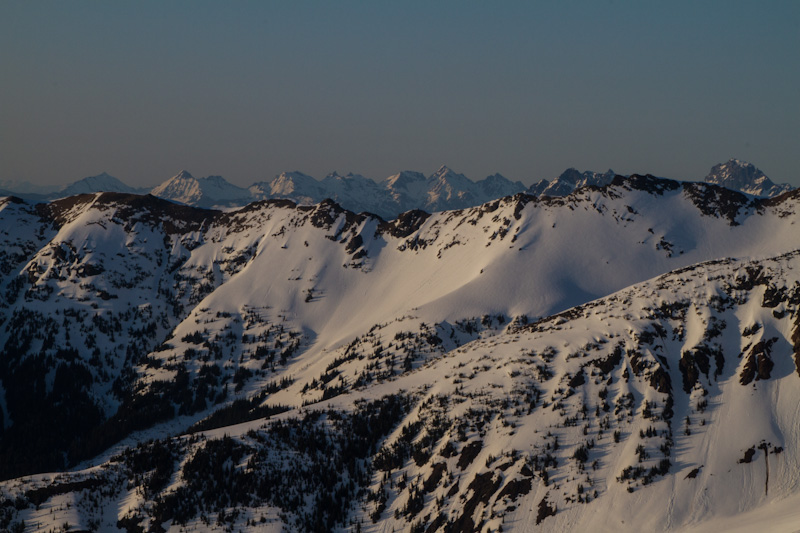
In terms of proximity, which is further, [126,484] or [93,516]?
[126,484]

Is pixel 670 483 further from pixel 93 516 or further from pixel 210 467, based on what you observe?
pixel 93 516

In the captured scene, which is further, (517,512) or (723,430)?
(723,430)

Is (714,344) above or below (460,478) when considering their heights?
above

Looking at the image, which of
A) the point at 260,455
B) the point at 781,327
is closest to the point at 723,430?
the point at 781,327

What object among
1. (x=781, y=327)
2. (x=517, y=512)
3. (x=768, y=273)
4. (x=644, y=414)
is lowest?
(x=517, y=512)

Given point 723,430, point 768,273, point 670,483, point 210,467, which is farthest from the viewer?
point 768,273

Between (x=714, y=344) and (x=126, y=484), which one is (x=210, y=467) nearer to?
(x=126, y=484)

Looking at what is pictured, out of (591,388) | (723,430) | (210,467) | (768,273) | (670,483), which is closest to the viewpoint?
(670,483)

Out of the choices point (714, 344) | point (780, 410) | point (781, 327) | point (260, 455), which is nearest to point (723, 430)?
point (780, 410)

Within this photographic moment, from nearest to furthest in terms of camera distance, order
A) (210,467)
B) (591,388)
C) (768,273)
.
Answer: (210,467)
(591,388)
(768,273)
